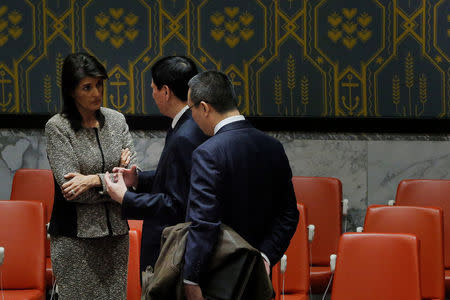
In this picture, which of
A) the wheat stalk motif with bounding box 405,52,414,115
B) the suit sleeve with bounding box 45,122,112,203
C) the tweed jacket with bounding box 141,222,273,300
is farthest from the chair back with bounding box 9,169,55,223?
the tweed jacket with bounding box 141,222,273,300

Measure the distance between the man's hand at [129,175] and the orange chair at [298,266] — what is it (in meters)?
1.06

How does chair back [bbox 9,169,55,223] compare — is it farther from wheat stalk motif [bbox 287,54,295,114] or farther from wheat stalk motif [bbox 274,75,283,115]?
wheat stalk motif [bbox 287,54,295,114]

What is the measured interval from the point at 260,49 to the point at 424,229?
6.07 ft

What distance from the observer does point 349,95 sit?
188 inches

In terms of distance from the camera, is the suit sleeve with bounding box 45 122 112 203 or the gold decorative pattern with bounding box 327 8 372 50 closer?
the suit sleeve with bounding box 45 122 112 203

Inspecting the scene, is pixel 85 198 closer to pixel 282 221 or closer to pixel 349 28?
pixel 282 221

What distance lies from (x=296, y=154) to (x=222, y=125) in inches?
106

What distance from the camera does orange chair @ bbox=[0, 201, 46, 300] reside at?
3445 mm

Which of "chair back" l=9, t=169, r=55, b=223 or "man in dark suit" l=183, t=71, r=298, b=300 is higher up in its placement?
"man in dark suit" l=183, t=71, r=298, b=300

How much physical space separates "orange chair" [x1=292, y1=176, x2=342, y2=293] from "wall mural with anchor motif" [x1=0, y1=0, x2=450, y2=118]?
2.36 ft

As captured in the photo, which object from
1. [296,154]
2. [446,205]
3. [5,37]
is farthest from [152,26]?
[446,205]

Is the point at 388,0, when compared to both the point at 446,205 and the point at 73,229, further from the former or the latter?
the point at 73,229

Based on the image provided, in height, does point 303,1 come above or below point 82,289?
above

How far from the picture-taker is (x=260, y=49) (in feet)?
15.7
